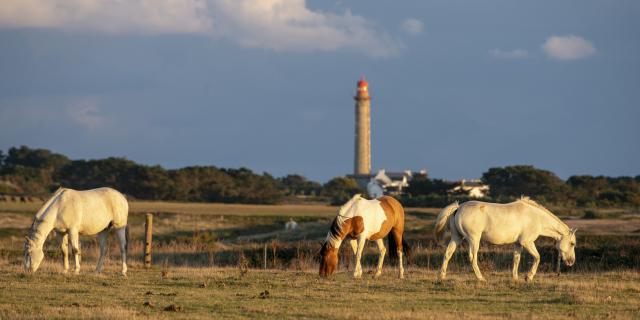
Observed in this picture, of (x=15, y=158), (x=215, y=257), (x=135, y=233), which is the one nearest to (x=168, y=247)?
(x=215, y=257)

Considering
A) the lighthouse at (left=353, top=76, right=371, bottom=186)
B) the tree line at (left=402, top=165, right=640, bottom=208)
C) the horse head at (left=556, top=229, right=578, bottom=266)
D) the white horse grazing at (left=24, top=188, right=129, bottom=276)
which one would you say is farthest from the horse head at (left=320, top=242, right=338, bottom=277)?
the lighthouse at (left=353, top=76, right=371, bottom=186)

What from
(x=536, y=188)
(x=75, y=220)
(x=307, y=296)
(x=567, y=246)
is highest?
(x=536, y=188)

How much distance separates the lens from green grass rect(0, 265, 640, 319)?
16719mm

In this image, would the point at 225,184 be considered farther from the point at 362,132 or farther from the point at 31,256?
the point at 31,256

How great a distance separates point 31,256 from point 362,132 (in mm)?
136692

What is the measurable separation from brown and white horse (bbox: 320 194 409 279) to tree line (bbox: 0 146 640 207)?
69.4 metres

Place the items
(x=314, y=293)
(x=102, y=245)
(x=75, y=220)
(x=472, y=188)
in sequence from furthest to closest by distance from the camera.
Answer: (x=472, y=188) → (x=102, y=245) → (x=75, y=220) → (x=314, y=293)

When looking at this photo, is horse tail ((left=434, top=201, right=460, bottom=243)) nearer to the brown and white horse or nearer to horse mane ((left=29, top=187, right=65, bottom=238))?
the brown and white horse

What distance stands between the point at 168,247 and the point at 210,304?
1924 cm

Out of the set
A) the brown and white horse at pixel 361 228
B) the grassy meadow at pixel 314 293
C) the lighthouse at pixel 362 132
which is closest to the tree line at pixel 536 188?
the lighthouse at pixel 362 132

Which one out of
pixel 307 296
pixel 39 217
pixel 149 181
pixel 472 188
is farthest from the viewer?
pixel 472 188

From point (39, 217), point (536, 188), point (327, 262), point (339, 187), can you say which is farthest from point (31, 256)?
point (339, 187)

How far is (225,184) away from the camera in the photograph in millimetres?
109500

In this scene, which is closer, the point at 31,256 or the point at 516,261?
the point at 31,256
